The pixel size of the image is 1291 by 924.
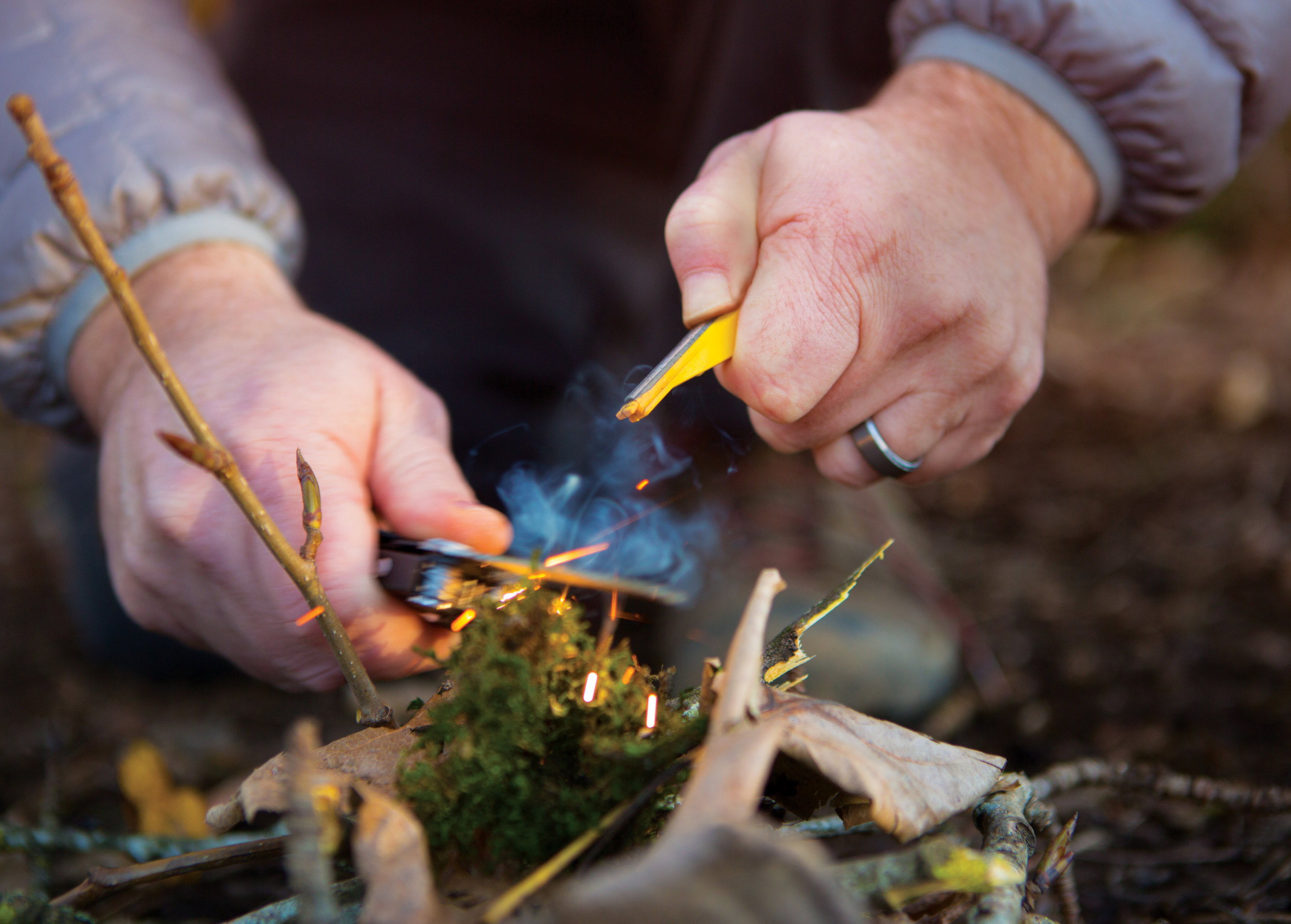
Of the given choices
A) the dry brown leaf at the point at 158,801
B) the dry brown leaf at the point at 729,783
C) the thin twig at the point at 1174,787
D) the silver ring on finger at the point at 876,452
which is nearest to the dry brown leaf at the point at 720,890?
the dry brown leaf at the point at 729,783

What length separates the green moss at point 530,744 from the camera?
2.22 feet

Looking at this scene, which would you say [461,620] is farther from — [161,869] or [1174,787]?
[1174,787]

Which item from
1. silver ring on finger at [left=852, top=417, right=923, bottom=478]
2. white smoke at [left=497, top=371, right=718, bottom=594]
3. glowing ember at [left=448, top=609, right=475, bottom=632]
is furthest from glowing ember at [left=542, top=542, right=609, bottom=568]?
silver ring on finger at [left=852, top=417, right=923, bottom=478]

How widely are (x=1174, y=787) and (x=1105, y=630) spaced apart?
4.26 feet

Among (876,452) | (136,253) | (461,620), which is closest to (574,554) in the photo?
(461,620)

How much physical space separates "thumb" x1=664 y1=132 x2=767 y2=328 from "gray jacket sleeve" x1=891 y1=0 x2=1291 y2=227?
27.2 inches

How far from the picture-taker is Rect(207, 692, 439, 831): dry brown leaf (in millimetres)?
689

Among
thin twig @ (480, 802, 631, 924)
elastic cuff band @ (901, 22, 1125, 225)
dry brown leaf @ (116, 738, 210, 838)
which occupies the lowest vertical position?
dry brown leaf @ (116, 738, 210, 838)

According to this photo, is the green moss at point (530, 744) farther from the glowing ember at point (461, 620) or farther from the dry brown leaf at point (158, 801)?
the dry brown leaf at point (158, 801)

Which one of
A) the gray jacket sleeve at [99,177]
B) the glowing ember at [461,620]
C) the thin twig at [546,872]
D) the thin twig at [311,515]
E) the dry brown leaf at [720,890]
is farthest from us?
the gray jacket sleeve at [99,177]

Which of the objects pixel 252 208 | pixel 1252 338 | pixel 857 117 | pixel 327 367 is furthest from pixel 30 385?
pixel 1252 338

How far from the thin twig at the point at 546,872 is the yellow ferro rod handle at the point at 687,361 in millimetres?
478

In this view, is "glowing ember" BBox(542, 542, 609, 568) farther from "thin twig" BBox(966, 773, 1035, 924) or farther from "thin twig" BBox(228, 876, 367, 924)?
"thin twig" BBox(966, 773, 1035, 924)

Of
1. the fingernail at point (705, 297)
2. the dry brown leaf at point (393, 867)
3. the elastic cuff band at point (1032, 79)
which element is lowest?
the dry brown leaf at point (393, 867)
